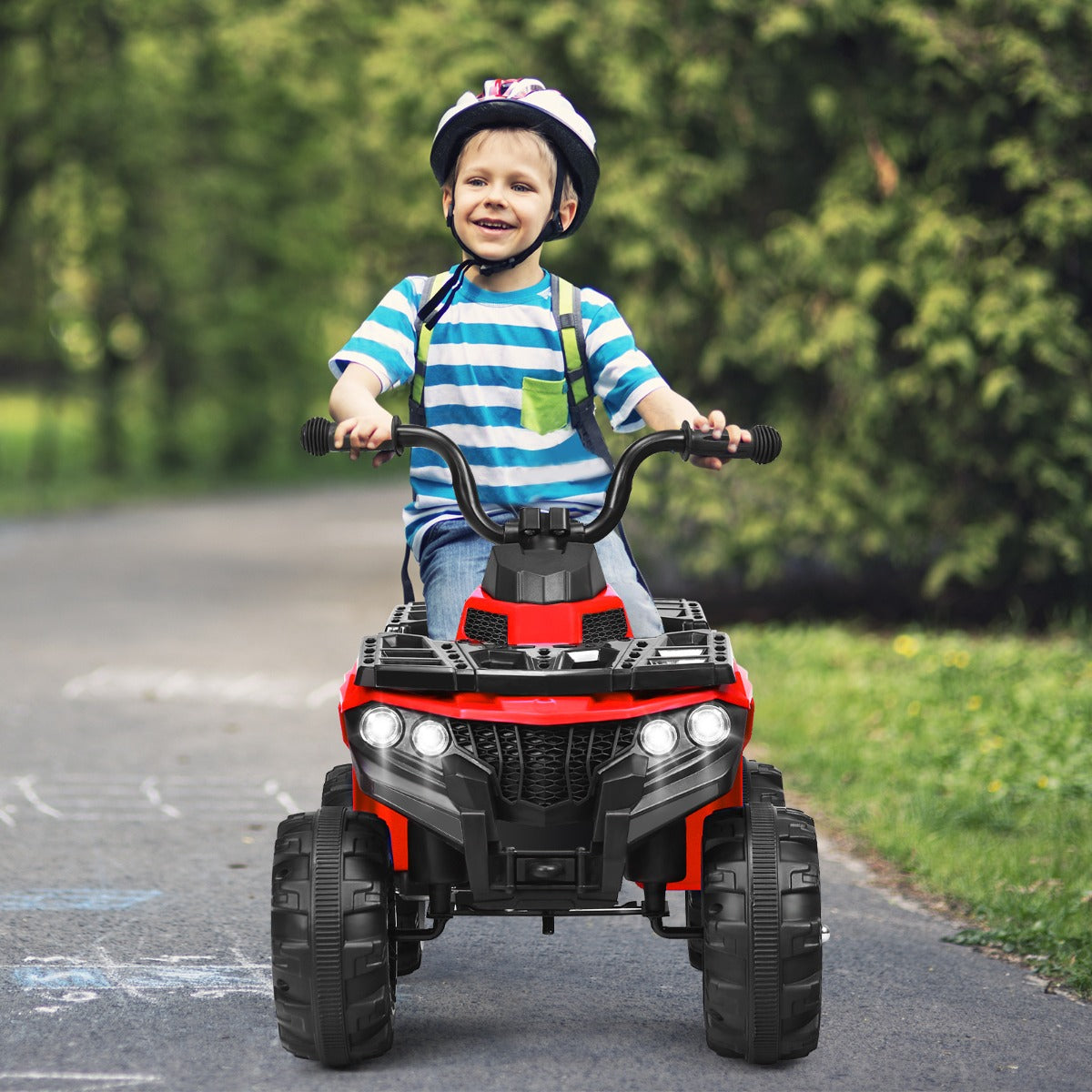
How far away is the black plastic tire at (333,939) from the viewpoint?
3.85m

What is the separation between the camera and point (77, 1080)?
3.94m

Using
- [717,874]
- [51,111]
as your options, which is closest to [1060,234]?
[717,874]

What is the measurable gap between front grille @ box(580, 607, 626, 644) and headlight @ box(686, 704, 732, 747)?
25cm

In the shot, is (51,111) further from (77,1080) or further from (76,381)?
(77,1080)

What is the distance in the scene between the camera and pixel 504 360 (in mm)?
4219

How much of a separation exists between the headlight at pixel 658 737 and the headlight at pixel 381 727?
0.49m

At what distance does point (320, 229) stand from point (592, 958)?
2951 centimetres

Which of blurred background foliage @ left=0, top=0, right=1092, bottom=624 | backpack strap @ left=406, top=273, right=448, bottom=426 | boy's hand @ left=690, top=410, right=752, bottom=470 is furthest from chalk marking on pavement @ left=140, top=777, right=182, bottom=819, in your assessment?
blurred background foliage @ left=0, top=0, right=1092, bottom=624

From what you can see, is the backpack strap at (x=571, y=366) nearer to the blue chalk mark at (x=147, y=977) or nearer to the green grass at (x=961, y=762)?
the blue chalk mark at (x=147, y=977)

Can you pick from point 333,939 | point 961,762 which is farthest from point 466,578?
point 961,762

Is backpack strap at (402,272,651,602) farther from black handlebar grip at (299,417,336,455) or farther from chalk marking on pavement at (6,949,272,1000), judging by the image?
chalk marking on pavement at (6,949,272,1000)

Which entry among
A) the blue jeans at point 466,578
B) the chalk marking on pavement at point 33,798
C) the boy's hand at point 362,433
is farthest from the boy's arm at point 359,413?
the chalk marking on pavement at point 33,798

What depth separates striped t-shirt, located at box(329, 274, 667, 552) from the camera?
4.19 metres

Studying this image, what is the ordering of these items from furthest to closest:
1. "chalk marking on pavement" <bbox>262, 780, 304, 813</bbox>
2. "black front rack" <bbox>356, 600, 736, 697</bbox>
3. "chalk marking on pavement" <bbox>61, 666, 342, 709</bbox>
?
1. "chalk marking on pavement" <bbox>61, 666, 342, 709</bbox>
2. "chalk marking on pavement" <bbox>262, 780, 304, 813</bbox>
3. "black front rack" <bbox>356, 600, 736, 697</bbox>
